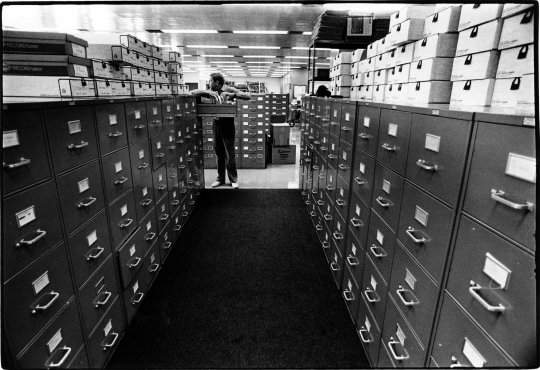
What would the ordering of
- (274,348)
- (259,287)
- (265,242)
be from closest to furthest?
(274,348), (259,287), (265,242)

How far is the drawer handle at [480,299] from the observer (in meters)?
0.69

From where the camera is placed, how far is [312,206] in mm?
3430

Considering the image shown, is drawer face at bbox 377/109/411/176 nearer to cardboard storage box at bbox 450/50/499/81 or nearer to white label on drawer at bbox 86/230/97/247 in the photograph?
cardboard storage box at bbox 450/50/499/81

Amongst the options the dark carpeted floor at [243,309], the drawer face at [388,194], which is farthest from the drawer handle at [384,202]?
the dark carpeted floor at [243,309]

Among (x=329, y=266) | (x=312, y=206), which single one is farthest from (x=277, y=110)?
(x=329, y=266)

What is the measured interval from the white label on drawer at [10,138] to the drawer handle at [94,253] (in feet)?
2.02

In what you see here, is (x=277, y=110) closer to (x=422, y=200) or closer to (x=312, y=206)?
(x=312, y=206)

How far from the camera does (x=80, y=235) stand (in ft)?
4.22

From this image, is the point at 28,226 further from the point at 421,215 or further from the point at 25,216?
the point at 421,215

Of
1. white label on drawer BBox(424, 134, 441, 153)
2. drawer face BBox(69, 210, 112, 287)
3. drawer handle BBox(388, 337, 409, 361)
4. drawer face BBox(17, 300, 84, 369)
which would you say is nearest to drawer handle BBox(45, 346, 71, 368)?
drawer face BBox(17, 300, 84, 369)

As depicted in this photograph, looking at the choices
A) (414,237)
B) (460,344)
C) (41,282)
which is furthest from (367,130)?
(41,282)

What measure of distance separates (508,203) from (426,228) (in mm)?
407

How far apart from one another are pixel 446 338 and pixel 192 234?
99.0 inches

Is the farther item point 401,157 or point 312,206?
point 312,206
